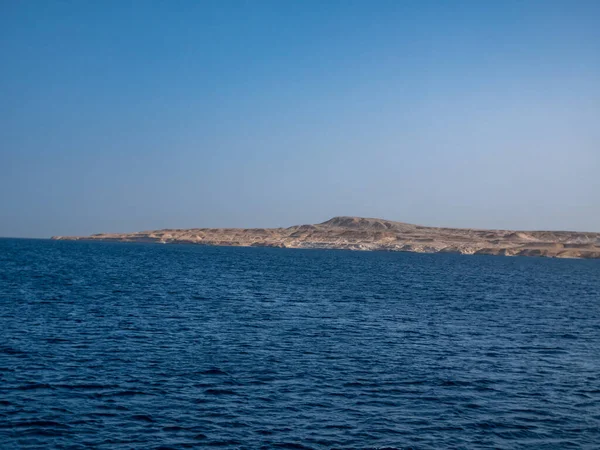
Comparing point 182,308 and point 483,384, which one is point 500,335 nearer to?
point 483,384

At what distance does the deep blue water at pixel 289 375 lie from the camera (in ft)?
54.5

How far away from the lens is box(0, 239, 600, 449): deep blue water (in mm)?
16625

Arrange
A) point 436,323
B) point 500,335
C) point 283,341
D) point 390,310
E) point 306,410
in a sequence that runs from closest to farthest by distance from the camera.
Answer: point 306,410 → point 283,341 → point 500,335 → point 436,323 → point 390,310

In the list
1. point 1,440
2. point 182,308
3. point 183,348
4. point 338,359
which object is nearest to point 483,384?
point 338,359

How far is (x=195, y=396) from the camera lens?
19641 mm

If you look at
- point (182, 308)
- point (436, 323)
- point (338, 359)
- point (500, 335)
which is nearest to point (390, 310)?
point (436, 323)

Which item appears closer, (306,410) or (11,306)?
(306,410)

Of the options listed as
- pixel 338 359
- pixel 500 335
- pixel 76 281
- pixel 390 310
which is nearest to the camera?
pixel 338 359

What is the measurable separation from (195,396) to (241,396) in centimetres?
159

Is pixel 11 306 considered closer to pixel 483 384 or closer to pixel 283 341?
pixel 283 341

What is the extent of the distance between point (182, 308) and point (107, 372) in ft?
61.9

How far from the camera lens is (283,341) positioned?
2980cm

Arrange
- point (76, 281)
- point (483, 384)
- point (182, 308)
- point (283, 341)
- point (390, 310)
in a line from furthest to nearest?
point (76, 281) → point (390, 310) → point (182, 308) → point (283, 341) → point (483, 384)

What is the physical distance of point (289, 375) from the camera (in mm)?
22828
